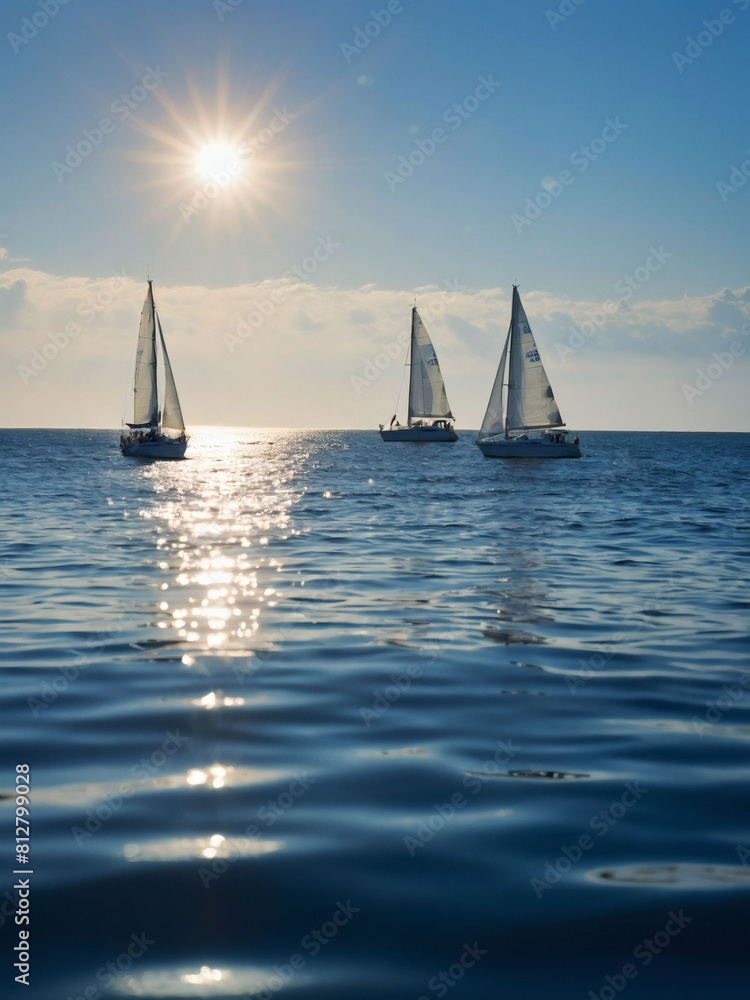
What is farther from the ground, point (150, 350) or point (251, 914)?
point (150, 350)

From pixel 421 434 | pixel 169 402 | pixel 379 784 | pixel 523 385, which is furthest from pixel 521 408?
pixel 379 784

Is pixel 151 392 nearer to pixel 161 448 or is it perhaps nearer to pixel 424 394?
pixel 161 448

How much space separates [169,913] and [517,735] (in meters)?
3.94

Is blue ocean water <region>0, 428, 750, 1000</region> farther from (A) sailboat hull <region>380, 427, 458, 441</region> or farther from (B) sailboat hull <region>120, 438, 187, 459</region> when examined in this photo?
(A) sailboat hull <region>380, 427, 458, 441</region>

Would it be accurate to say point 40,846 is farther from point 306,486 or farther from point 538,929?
point 306,486

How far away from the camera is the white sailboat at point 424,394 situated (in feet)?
361

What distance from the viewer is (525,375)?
73.3m

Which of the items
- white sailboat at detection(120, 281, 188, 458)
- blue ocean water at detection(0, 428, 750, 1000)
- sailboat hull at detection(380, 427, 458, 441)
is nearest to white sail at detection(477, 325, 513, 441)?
white sailboat at detection(120, 281, 188, 458)

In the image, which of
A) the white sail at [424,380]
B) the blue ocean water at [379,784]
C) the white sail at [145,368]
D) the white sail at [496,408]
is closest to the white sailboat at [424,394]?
the white sail at [424,380]

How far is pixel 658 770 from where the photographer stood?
274 inches

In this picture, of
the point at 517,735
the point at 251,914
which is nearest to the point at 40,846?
the point at 251,914

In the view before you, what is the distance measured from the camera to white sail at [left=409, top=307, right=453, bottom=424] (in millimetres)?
109875

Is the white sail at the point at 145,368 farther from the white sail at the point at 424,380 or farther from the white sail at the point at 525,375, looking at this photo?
the white sail at the point at 424,380

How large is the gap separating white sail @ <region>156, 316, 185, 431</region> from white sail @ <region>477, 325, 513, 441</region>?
88.4 ft
